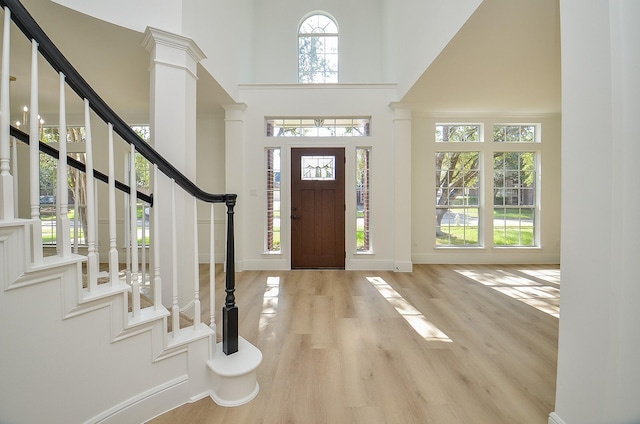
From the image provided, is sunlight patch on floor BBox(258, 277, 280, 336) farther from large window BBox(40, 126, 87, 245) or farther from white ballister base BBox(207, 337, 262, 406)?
large window BBox(40, 126, 87, 245)

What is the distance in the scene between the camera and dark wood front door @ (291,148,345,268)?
14.1ft

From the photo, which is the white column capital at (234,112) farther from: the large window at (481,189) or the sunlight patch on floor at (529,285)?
the sunlight patch on floor at (529,285)

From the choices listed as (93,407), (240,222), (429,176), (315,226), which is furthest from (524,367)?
(240,222)

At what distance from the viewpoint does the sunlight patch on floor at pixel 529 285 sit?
116 inches

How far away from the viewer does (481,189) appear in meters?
4.72

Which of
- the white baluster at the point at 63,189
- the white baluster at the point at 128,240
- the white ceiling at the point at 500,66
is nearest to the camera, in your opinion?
the white baluster at the point at 63,189

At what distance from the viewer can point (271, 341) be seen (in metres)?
2.15

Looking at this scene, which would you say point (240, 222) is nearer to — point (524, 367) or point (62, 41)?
point (62, 41)

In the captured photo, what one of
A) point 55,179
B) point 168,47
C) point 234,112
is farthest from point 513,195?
point 55,179

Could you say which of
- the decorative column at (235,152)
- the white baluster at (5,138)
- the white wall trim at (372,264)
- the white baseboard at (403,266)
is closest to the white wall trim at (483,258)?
the white baseboard at (403,266)

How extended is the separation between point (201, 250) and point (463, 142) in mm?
4998

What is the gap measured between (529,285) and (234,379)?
390 centimetres

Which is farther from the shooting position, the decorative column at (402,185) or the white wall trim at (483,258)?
the white wall trim at (483,258)

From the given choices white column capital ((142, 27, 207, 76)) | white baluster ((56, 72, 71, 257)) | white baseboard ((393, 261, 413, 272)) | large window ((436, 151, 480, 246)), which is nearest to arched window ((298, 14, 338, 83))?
large window ((436, 151, 480, 246))
